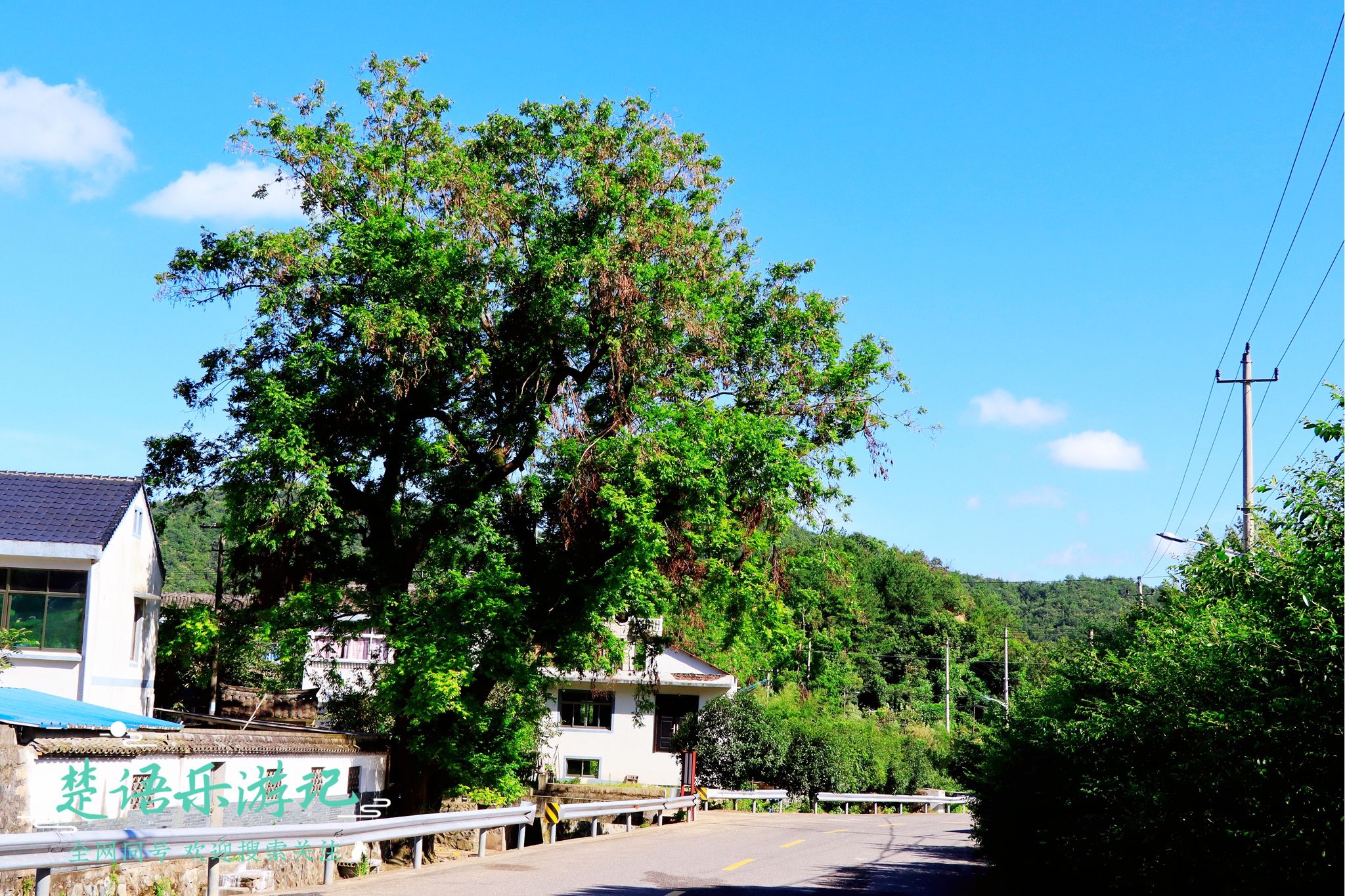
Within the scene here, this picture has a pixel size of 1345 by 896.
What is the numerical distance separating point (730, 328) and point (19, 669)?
16.9 meters

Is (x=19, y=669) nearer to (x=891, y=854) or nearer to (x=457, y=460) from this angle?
(x=457, y=460)

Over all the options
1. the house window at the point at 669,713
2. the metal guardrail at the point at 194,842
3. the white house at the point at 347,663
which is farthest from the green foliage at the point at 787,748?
the metal guardrail at the point at 194,842

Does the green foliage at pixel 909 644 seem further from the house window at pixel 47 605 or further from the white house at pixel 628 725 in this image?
the house window at pixel 47 605

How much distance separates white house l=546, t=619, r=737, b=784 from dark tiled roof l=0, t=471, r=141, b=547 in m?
22.1

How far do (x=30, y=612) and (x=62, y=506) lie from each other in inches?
107

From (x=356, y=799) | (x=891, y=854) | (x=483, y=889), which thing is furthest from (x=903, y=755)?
(x=483, y=889)

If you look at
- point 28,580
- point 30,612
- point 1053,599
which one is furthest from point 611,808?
point 1053,599

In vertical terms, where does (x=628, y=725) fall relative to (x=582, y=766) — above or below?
above

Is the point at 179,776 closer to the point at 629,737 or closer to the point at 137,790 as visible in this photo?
the point at 137,790

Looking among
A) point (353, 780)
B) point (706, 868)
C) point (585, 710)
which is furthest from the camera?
point (585, 710)

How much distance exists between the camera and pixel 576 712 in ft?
156

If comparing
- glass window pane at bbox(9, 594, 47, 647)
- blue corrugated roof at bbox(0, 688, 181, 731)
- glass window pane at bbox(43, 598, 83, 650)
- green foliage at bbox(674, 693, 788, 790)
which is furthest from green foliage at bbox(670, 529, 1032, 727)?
blue corrugated roof at bbox(0, 688, 181, 731)

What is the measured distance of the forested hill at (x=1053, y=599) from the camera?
114 meters

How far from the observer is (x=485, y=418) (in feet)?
82.2
